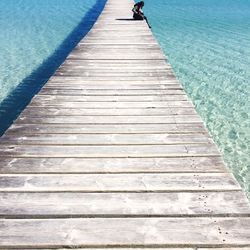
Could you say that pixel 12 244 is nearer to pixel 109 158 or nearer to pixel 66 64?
pixel 109 158

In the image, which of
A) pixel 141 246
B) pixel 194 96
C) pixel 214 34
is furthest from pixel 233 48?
pixel 141 246

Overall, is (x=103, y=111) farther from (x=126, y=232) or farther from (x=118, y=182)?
(x=126, y=232)

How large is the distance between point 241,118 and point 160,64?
2126 mm

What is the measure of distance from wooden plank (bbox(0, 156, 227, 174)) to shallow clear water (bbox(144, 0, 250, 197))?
2020 millimetres

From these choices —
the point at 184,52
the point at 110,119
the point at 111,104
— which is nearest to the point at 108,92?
the point at 111,104

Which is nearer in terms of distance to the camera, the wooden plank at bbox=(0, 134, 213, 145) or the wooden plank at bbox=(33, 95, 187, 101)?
the wooden plank at bbox=(0, 134, 213, 145)

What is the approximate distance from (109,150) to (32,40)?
1169 cm

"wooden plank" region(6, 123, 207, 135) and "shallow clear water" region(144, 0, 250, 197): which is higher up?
"wooden plank" region(6, 123, 207, 135)

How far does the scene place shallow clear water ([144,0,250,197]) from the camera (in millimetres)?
6348

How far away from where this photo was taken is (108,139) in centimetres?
377

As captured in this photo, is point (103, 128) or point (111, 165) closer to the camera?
point (111, 165)

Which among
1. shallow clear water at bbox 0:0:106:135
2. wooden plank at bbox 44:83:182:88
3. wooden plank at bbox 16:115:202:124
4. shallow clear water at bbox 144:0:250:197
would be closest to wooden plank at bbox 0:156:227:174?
wooden plank at bbox 16:115:202:124

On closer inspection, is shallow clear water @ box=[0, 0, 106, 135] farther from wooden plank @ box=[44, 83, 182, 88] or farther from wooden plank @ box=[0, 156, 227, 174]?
wooden plank @ box=[0, 156, 227, 174]

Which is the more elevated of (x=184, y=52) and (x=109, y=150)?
(x=109, y=150)
